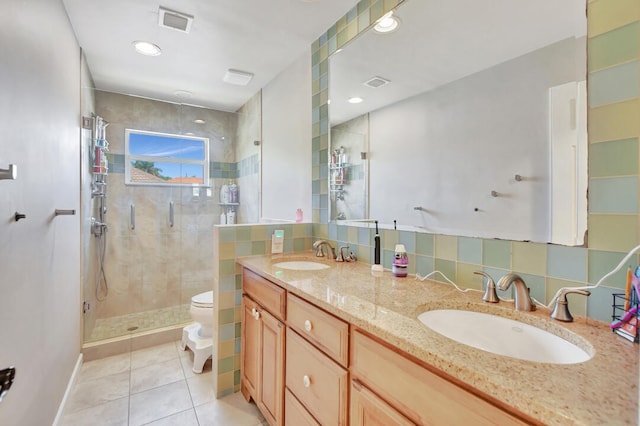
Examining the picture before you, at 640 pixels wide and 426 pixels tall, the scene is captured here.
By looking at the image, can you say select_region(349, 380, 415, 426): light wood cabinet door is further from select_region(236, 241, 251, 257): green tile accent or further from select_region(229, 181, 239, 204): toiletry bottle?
select_region(229, 181, 239, 204): toiletry bottle

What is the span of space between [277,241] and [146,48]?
1.82 meters

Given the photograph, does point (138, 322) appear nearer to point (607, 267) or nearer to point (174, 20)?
point (174, 20)

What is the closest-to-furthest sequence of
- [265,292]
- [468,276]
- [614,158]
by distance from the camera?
[614,158], [468,276], [265,292]

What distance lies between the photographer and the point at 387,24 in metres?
1.65

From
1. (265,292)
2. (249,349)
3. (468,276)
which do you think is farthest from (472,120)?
(249,349)

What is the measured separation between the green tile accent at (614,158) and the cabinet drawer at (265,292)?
4.09 ft

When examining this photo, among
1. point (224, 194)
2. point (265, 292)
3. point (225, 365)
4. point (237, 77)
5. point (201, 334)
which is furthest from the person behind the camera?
point (224, 194)

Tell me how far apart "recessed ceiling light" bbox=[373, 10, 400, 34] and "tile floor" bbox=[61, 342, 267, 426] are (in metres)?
2.33

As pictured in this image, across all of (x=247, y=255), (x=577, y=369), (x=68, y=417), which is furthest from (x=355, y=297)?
(x=68, y=417)

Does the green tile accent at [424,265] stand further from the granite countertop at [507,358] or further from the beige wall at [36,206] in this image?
the beige wall at [36,206]

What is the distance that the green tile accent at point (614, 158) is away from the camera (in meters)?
0.85

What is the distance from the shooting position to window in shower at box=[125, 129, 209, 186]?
3184mm

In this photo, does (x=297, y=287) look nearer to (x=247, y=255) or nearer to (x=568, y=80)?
(x=247, y=255)

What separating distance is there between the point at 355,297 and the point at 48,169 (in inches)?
65.1
